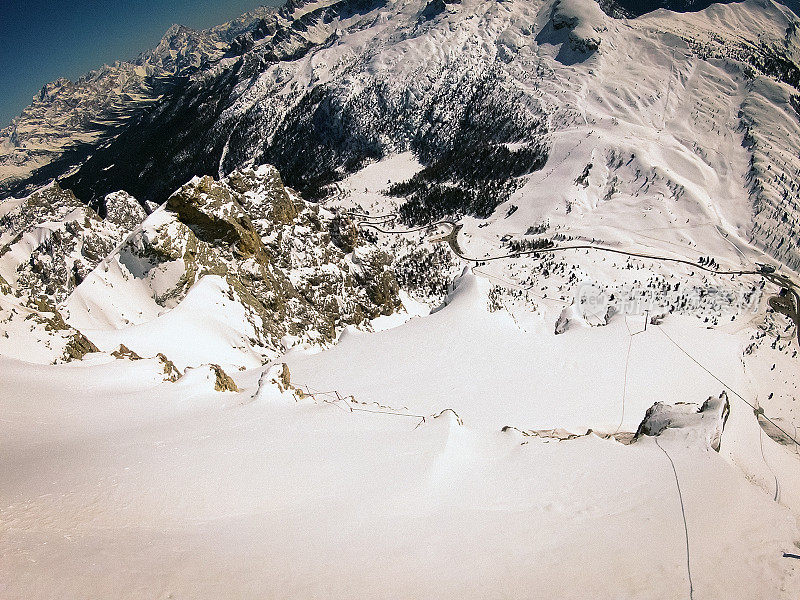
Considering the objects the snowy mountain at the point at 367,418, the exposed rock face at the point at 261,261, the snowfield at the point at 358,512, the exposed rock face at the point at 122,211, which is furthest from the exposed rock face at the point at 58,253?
the snowfield at the point at 358,512

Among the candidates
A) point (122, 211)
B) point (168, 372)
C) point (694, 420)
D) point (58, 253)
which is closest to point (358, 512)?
point (694, 420)

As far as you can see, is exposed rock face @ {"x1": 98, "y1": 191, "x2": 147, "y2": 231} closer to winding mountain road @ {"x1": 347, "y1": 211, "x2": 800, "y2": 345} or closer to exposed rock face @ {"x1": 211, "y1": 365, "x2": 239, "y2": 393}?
winding mountain road @ {"x1": 347, "y1": 211, "x2": 800, "y2": 345}

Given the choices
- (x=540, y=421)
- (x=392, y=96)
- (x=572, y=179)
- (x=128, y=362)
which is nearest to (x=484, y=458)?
(x=540, y=421)

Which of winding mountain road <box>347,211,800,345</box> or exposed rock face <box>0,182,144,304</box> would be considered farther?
exposed rock face <box>0,182,144,304</box>

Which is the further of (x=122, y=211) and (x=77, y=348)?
(x=122, y=211)

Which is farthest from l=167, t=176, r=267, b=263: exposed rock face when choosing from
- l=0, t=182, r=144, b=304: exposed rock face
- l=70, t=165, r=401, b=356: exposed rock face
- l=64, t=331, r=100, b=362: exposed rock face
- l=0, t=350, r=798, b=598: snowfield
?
l=0, t=350, r=798, b=598: snowfield

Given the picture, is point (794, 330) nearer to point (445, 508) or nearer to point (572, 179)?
point (445, 508)

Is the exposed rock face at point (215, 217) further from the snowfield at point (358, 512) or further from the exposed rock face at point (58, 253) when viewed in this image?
the snowfield at point (358, 512)

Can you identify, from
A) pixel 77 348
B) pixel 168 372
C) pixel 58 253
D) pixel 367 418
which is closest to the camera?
pixel 367 418

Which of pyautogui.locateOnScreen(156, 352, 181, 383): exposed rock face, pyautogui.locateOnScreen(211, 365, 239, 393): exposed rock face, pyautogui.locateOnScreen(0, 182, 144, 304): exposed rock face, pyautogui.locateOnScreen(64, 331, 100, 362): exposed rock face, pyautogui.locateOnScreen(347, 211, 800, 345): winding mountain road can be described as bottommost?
pyautogui.locateOnScreen(347, 211, 800, 345): winding mountain road

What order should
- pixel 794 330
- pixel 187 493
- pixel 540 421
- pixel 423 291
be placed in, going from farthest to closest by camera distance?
pixel 423 291
pixel 794 330
pixel 540 421
pixel 187 493

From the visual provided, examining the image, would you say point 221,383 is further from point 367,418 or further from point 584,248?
point 584,248
